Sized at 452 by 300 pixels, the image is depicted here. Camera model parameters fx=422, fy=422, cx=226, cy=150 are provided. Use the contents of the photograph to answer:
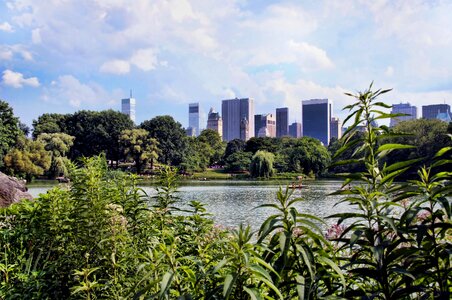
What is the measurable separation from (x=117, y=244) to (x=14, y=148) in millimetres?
42256

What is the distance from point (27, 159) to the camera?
38.6 meters

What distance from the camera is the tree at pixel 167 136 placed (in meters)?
58.3

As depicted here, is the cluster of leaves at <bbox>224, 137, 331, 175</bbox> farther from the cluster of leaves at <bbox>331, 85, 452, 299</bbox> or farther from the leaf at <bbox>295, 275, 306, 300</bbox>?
the leaf at <bbox>295, 275, 306, 300</bbox>

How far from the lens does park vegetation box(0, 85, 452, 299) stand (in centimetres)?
141

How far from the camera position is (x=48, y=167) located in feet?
135

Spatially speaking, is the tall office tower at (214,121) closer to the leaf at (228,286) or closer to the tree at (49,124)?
the tree at (49,124)

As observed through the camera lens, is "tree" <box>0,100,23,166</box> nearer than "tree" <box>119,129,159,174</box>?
Yes

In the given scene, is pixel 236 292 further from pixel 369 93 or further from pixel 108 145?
pixel 108 145

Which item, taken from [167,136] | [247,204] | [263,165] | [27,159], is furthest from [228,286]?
[167,136]

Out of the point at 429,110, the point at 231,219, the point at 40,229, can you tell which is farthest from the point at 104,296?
the point at 429,110

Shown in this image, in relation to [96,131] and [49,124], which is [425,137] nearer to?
[96,131]

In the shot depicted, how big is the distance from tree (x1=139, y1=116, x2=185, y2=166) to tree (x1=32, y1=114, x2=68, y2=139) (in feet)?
36.4

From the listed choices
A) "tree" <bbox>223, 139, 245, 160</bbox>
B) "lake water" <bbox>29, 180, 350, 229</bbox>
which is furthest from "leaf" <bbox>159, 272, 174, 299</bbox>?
"tree" <bbox>223, 139, 245, 160</bbox>

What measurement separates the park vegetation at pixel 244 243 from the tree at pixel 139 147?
5066 cm
